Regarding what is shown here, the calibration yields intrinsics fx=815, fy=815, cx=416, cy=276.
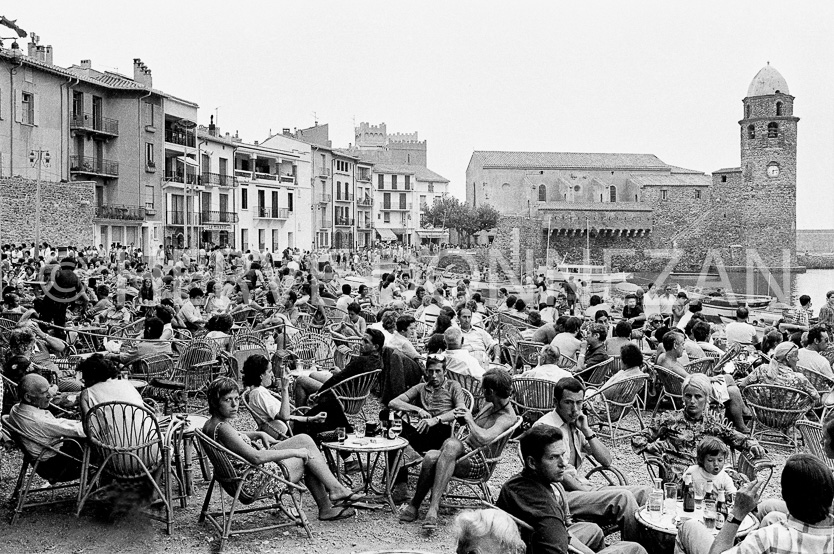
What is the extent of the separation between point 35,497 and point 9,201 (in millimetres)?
24314

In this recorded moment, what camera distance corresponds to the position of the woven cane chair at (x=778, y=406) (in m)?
7.00

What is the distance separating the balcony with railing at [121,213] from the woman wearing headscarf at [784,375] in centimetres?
3321

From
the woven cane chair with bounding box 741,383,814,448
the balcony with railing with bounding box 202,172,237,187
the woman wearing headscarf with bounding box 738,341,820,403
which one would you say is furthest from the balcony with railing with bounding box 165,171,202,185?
the woven cane chair with bounding box 741,383,814,448

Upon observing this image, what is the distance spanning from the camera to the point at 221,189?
152 feet

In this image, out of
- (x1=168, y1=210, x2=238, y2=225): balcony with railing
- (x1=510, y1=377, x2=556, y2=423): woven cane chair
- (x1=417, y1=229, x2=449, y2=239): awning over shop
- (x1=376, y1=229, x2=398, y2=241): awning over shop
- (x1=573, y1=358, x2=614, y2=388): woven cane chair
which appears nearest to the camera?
(x1=510, y1=377, x2=556, y2=423): woven cane chair

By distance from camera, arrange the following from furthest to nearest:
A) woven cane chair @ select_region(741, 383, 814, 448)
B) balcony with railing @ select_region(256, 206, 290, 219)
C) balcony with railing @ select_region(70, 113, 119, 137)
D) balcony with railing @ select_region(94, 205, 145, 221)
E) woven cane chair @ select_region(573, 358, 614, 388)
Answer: balcony with railing @ select_region(256, 206, 290, 219) → balcony with railing @ select_region(94, 205, 145, 221) → balcony with railing @ select_region(70, 113, 119, 137) → woven cane chair @ select_region(573, 358, 614, 388) → woven cane chair @ select_region(741, 383, 814, 448)

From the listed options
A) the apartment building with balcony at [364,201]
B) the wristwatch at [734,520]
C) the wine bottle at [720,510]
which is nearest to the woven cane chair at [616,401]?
the wine bottle at [720,510]

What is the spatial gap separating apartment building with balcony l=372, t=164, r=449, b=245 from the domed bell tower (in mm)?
27412

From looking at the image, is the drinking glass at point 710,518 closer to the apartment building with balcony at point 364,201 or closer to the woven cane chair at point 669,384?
the woven cane chair at point 669,384

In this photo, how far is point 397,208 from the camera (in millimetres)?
74938

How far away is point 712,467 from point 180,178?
4139 cm

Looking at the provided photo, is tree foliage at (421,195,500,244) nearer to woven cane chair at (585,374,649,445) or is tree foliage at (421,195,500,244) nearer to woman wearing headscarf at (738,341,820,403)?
woman wearing headscarf at (738,341,820,403)

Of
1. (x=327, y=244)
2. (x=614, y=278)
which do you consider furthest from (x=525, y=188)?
(x=614, y=278)

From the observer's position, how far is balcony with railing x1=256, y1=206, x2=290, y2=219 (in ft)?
166
